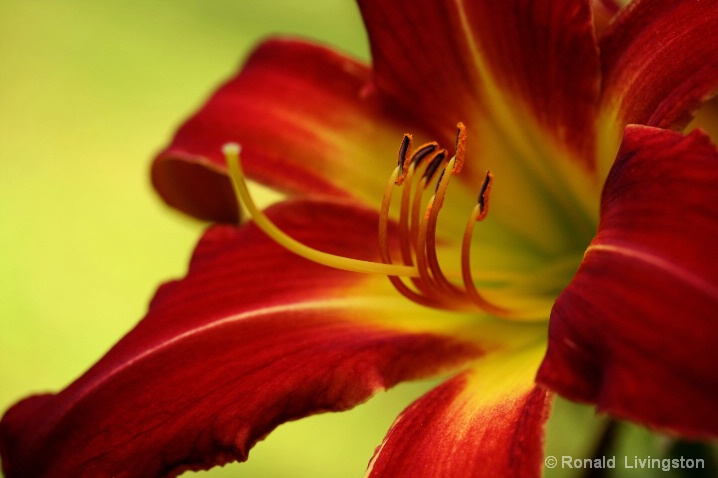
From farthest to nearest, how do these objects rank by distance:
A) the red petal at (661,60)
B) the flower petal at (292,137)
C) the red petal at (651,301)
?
the flower petal at (292,137)
the red petal at (661,60)
the red petal at (651,301)

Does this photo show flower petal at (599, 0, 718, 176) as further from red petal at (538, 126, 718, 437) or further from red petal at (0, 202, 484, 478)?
red petal at (0, 202, 484, 478)

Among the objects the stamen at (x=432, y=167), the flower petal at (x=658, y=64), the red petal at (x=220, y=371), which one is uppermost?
the flower petal at (x=658, y=64)

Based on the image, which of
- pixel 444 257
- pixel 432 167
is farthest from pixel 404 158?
pixel 444 257

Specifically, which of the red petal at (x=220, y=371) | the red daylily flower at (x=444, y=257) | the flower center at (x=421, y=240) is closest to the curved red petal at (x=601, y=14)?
the red daylily flower at (x=444, y=257)

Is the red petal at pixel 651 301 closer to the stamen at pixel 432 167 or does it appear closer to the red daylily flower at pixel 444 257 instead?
the red daylily flower at pixel 444 257

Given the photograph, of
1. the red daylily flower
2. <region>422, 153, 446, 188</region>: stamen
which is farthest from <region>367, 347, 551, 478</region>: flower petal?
<region>422, 153, 446, 188</region>: stamen

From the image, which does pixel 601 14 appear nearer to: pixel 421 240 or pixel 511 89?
pixel 511 89

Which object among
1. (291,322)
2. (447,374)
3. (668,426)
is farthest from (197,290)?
(668,426)
